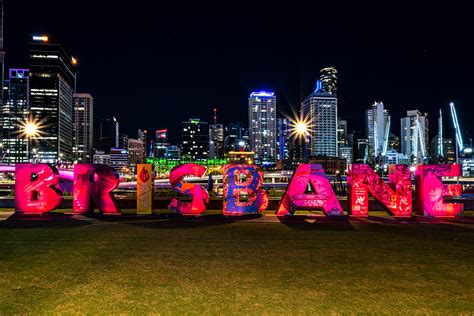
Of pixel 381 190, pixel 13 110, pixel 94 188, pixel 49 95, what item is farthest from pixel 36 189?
pixel 49 95

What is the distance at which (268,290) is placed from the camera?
726cm

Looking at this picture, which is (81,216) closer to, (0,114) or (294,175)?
(294,175)

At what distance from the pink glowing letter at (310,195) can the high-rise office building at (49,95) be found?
155570 millimetres

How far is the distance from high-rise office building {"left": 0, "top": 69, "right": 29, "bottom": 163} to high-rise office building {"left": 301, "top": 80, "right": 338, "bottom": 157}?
11236 cm

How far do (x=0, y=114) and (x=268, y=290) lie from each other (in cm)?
15242

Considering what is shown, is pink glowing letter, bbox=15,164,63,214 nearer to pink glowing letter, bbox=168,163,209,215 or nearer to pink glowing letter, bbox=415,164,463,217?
pink glowing letter, bbox=168,163,209,215

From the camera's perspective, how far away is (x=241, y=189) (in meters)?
18.3

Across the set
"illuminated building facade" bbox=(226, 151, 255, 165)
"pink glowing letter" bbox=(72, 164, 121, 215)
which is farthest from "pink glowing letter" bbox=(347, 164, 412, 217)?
"illuminated building facade" bbox=(226, 151, 255, 165)

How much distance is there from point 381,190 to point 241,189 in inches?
250

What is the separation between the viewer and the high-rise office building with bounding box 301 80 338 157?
16350cm

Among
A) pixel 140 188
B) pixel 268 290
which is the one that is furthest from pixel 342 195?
pixel 268 290

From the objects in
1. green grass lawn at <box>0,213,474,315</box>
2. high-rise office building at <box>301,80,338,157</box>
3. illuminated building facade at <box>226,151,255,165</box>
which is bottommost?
green grass lawn at <box>0,213,474,315</box>

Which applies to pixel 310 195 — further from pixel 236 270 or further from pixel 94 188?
pixel 94 188

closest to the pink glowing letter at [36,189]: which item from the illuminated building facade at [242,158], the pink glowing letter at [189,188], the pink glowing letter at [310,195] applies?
the pink glowing letter at [189,188]
